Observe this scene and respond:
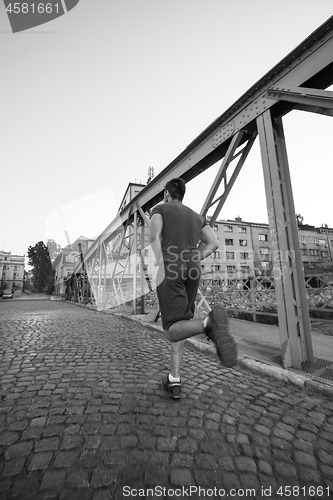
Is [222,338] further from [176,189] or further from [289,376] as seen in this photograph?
[176,189]

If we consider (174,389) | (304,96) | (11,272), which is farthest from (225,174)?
(11,272)

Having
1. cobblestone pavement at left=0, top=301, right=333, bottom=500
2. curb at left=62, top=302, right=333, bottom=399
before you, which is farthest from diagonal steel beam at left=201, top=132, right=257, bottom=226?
cobblestone pavement at left=0, top=301, right=333, bottom=500

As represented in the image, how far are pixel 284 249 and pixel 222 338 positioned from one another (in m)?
1.66

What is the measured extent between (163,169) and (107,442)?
5.58m

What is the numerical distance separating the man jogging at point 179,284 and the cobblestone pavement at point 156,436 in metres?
0.43

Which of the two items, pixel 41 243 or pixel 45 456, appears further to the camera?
pixel 41 243

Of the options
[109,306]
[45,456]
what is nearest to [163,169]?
[45,456]

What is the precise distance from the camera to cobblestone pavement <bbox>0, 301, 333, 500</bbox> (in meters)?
1.16

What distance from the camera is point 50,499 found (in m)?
1.05

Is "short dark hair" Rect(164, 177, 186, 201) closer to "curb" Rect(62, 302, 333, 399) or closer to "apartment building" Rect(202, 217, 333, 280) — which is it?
"curb" Rect(62, 302, 333, 399)

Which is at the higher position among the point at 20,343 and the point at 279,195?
the point at 279,195

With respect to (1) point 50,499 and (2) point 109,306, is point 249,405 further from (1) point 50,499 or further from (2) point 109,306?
(2) point 109,306

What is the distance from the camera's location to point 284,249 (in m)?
2.91

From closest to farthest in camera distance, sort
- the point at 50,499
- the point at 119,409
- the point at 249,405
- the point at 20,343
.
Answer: the point at 50,499 → the point at 119,409 → the point at 249,405 → the point at 20,343
